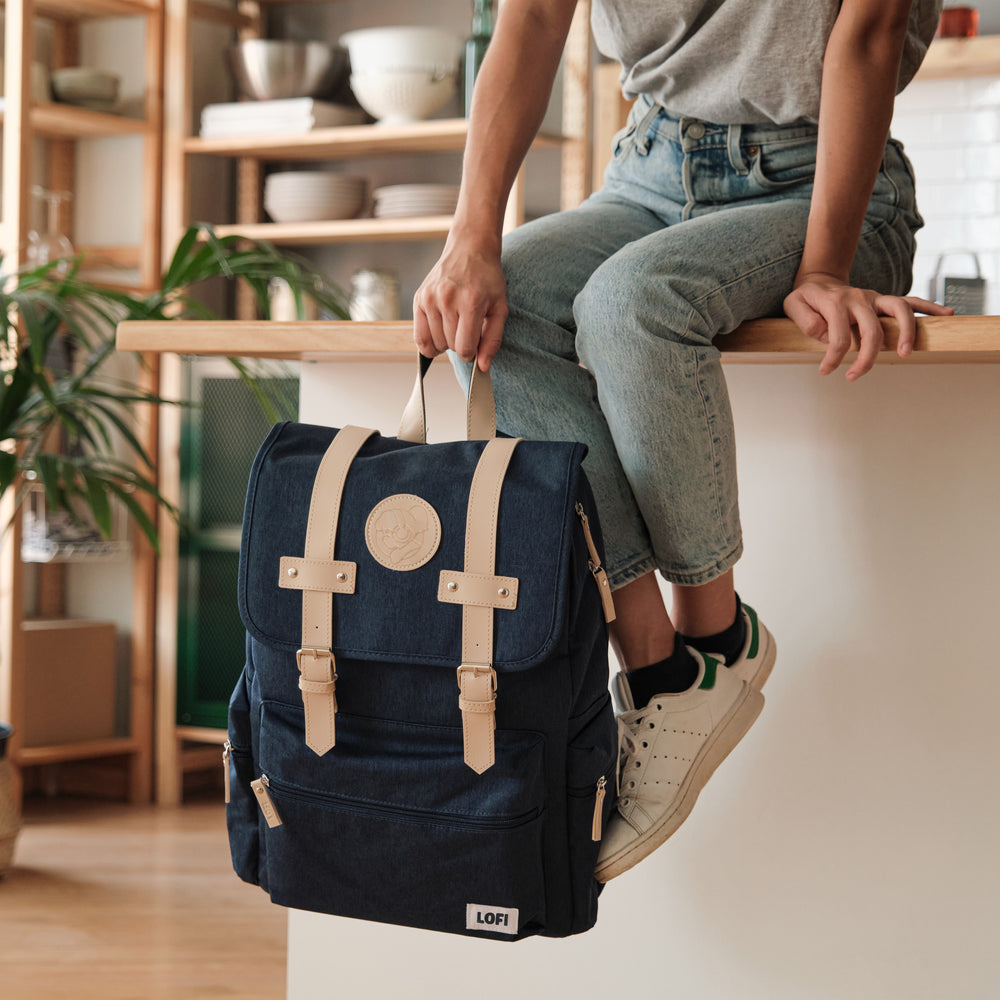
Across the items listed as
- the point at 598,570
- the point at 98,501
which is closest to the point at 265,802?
the point at 598,570

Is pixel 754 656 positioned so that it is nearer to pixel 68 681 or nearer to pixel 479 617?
pixel 479 617

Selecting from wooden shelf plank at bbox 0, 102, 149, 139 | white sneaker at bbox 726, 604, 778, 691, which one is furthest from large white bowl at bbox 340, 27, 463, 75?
white sneaker at bbox 726, 604, 778, 691

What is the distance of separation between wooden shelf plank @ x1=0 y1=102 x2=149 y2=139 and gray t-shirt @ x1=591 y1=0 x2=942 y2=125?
2021 millimetres

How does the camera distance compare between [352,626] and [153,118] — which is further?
[153,118]

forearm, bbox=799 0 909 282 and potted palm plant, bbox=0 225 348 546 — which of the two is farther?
potted palm plant, bbox=0 225 348 546

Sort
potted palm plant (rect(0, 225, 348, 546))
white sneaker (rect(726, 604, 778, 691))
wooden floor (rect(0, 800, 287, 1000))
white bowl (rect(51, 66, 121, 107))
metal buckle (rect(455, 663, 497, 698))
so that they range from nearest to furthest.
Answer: metal buckle (rect(455, 663, 497, 698)) < white sneaker (rect(726, 604, 778, 691)) < wooden floor (rect(0, 800, 287, 1000)) < potted palm plant (rect(0, 225, 348, 546)) < white bowl (rect(51, 66, 121, 107))

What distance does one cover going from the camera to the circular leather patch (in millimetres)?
999

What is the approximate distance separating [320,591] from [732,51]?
63 cm

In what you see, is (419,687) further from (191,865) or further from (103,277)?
(103,277)

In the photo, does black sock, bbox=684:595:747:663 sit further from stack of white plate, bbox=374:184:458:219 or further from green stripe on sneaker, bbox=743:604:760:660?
stack of white plate, bbox=374:184:458:219

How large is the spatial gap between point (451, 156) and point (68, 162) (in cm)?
98

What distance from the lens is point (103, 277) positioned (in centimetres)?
318

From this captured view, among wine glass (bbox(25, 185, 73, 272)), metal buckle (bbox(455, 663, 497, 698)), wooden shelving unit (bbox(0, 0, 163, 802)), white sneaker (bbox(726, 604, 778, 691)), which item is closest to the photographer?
metal buckle (bbox(455, 663, 497, 698))

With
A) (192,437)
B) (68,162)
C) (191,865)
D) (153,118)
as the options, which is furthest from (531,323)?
(68,162)
